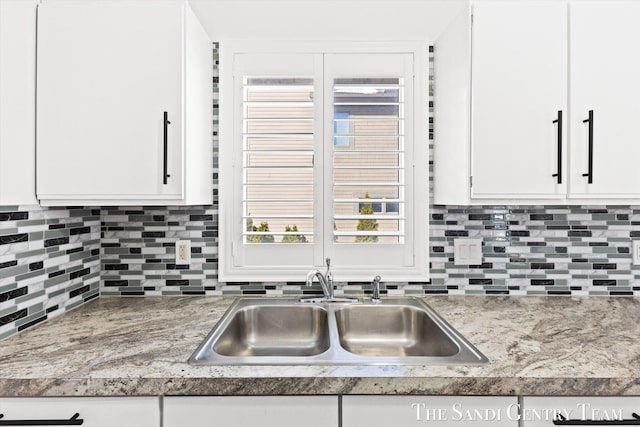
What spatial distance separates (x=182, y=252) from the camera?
1.73 m

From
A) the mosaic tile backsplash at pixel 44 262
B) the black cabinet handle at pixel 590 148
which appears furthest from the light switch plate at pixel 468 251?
the mosaic tile backsplash at pixel 44 262

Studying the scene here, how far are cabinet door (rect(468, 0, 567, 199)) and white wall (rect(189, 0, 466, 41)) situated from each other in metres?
0.37

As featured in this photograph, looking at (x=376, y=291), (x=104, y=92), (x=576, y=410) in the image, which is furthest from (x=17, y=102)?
(x=576, y=410)

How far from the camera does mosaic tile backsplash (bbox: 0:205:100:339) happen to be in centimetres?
120

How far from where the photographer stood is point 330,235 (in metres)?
1.74

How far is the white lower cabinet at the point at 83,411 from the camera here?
956 millimetres

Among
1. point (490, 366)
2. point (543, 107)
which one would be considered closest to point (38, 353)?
point (490, 366)

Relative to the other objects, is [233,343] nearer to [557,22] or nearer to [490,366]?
[490,366]

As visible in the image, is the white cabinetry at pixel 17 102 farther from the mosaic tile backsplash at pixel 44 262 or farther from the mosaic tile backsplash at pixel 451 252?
the mosaic tile backsplash at pixel 451 252

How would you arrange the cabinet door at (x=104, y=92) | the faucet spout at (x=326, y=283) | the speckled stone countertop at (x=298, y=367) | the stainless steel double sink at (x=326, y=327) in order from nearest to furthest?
the speckled stone countertop at (x=298, y=367)
the cabinet door at (x=104, y=92)
the stainless steel double sink at (x=326, y=327)
the faucet spout at (x=326, y=283)

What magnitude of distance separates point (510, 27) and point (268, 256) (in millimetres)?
1356

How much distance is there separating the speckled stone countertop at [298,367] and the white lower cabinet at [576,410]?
0.03 m

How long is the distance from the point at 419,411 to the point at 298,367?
335 mm

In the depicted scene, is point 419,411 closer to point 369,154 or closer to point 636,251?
point 369,154
